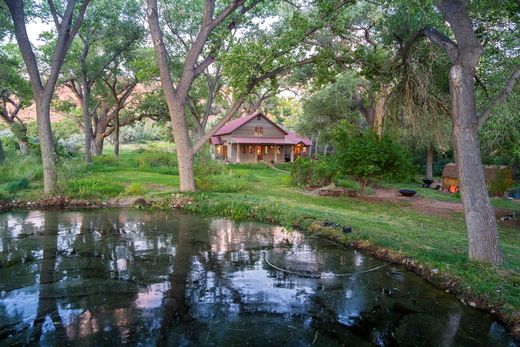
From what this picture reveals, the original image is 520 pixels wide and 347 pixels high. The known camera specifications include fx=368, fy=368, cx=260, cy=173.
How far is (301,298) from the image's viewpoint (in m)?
6.90

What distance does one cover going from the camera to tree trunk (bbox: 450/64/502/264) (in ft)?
24.0

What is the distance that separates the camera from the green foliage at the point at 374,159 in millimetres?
16438

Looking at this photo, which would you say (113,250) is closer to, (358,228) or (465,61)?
(358,228)

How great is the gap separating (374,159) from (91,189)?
12.3 metres

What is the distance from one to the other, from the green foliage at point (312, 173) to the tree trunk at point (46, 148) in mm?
11969

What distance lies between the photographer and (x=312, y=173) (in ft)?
66.4

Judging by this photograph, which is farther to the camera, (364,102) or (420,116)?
(364,102)

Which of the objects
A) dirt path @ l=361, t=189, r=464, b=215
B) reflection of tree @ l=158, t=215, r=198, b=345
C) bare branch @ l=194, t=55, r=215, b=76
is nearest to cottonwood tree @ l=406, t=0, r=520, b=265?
reflection of tree @ l=158, t=215, r=198, b=345

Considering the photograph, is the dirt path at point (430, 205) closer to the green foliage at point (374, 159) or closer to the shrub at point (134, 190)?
the green foliage at point (374, 159)

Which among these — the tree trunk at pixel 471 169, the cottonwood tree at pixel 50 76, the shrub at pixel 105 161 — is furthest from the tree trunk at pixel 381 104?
the shrub at pixel 105 161

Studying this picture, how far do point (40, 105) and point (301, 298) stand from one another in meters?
13.8

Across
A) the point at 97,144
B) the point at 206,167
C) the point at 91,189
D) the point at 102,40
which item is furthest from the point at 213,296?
the point at 97,144

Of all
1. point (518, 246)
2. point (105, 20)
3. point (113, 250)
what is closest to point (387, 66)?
point (518, 246)

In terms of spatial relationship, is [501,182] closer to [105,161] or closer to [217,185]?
[217,185]
